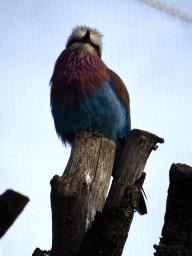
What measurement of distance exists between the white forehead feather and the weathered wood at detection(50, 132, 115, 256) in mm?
2535

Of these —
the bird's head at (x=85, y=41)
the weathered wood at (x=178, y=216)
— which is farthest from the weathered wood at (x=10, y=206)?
the bird's head at (x=85, y=41)

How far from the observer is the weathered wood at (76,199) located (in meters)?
1.98

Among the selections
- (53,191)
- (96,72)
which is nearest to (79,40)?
(96,72)

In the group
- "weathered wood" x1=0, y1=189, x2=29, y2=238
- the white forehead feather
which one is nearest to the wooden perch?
"weathered wood" x1=0, y1=189, x2=29, y2=238

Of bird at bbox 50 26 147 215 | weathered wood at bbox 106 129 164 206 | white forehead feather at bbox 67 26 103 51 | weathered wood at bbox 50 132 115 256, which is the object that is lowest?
weathered wood at bbox 50 132 115 256

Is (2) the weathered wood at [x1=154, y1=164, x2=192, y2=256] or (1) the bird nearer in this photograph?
(2) the weathered wood at [x1=154, y1=164, x2=192, y2=256]

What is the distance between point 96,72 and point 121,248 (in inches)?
85.1

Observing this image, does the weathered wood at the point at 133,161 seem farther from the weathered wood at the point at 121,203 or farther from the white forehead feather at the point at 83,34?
the white forehead feather at the point at 83,34

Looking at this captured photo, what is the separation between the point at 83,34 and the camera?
14.5 ft

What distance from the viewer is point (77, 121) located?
3396 millimetres

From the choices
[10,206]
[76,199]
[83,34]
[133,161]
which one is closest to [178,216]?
[133,161]

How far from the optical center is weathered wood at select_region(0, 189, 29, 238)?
4.08ft

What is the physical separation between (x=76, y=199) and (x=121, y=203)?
35 centimetres

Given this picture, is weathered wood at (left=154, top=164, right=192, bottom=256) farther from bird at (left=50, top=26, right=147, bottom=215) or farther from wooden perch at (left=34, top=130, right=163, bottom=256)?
bird at (left=50, top=26, right=147, bottom=215)
